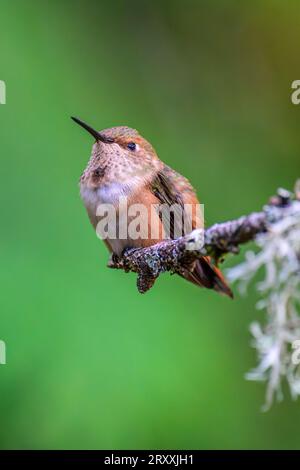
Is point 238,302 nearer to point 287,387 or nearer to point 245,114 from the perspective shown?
point 287,387

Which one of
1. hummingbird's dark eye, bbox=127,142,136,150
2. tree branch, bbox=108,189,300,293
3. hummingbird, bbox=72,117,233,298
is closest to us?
tree branch, bbox=108,189,300,293

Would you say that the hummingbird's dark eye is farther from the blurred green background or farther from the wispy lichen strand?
the wispy lichen strand

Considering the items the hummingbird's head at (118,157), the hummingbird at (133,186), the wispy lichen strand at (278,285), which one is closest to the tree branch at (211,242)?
the wispy lichen strand at (278,285)

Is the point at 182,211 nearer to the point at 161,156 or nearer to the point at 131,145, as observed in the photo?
the point at 131,145

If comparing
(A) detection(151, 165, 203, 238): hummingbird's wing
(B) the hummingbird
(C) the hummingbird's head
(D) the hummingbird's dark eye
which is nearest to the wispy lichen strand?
(B) the hummingbird

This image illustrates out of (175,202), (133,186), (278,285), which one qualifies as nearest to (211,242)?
(278,285)

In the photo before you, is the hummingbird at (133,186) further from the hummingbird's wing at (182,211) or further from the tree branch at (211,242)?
the tree branch at (211,242)

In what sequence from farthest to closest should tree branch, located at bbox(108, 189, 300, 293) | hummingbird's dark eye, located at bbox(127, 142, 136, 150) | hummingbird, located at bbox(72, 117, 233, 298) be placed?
hummingbird's dark eye, located at bbox(127, 142, 136, 150)
hummingbird, located at bbox(72, 117, 233, 298)
tree branch, located at bbox(108, 189, 300, 293)
